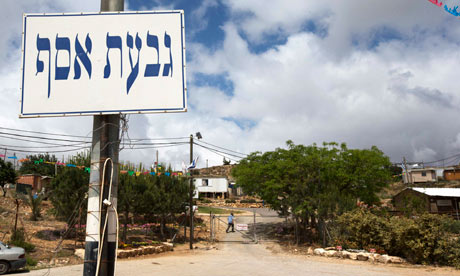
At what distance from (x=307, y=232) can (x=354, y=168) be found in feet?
19.5

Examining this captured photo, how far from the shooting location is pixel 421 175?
2547 inches

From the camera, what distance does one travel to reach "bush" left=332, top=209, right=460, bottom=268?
15.5 m

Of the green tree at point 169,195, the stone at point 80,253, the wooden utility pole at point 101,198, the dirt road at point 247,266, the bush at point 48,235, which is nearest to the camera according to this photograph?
the wooden utility pole at point 101,198

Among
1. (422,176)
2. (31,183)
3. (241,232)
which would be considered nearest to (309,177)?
(241,232)

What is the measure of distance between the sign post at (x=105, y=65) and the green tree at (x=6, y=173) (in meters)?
37.5

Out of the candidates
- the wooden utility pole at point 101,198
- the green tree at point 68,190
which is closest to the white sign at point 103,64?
the wooden utility pole at point 101,198

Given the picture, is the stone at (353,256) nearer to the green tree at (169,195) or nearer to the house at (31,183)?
the green tree at (169,195)

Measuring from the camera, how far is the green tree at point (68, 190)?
18.9 metres

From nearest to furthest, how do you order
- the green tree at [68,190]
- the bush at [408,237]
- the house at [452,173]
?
the bush at [408,237]
the green tree at [68,190]
the house at [452,173]

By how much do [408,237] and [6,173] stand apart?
3907 cm

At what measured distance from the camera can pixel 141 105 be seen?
5.05m

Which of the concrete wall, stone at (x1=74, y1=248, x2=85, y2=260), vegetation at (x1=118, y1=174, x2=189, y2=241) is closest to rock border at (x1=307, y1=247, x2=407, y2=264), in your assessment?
vegetation at (x1=118, y1=174, x2=189, y2=241)

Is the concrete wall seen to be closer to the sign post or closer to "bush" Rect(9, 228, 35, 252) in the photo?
"bush" Rect(9, 228, 35, 252)

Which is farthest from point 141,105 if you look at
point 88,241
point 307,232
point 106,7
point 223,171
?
point 223,171
